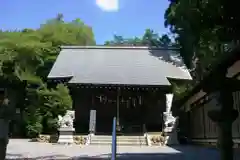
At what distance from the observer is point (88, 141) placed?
17.8m

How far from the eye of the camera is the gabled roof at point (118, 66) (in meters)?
21.5

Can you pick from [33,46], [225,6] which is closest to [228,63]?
[225,6]

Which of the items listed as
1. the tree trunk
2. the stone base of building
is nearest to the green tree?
the stone base of building

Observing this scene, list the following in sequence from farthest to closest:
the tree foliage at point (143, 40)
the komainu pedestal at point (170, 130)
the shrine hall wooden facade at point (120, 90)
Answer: the tree foliage at point (143, 40) → the shrine hall wooden facade at point (120, 90) → the komainu pedestal at point (170, 130)

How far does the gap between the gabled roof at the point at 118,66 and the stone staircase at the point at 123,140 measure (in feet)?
13.1

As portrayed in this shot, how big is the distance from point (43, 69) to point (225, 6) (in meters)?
22.1

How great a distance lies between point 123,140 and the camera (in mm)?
17750

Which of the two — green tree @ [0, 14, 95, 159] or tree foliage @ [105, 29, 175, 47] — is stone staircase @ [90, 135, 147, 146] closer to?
green tree @ [0, 14, 95, 159]

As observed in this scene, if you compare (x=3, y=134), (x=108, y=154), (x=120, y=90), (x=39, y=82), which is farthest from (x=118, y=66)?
(x=3, y=134)

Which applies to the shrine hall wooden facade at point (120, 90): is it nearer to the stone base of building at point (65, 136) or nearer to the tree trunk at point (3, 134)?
the stone base of building at point (65, 136)

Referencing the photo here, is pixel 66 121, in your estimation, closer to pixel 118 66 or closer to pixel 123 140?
pixel 123 140

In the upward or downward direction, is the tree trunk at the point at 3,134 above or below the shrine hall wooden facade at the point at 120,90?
below

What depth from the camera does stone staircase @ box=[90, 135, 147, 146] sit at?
17297 millimetres

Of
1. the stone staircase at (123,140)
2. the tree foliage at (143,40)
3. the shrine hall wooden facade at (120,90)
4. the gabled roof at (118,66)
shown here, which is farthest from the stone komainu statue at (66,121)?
the tree foliage at (143,40)
